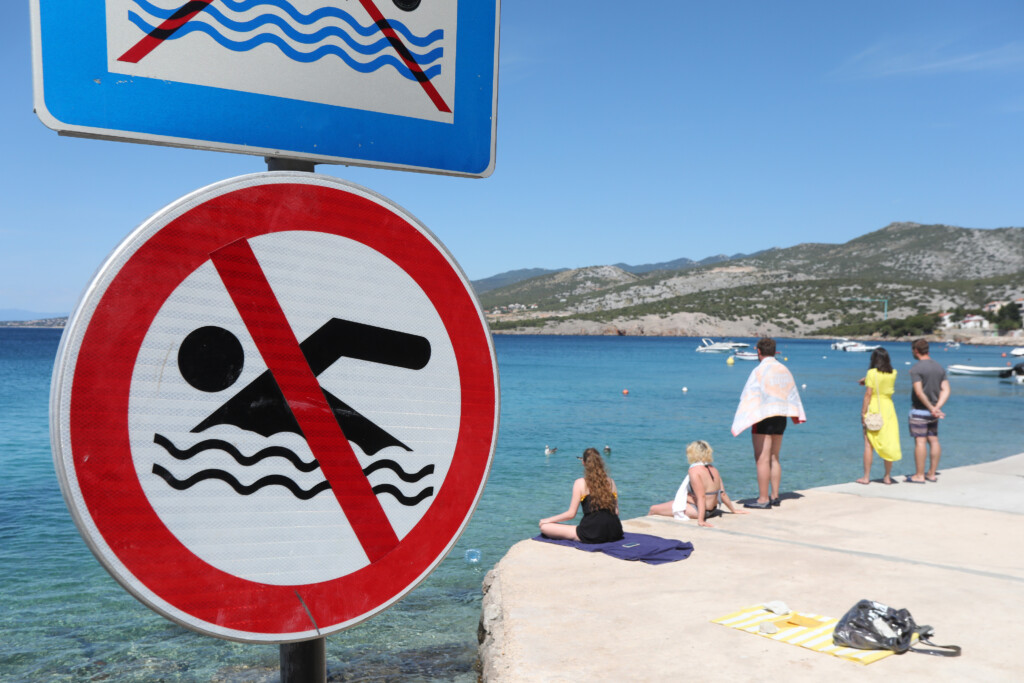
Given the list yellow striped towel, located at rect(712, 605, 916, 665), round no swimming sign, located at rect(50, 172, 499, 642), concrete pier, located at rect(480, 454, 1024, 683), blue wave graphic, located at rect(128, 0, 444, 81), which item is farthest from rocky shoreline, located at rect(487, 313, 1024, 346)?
round no swimming sign, located at rect(50, 172, 499, 642)

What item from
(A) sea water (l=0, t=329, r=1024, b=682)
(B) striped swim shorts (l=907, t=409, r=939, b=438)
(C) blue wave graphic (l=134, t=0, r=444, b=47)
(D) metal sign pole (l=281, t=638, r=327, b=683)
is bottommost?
(A) sea water (l=0, t=329, r=1024, b=682)

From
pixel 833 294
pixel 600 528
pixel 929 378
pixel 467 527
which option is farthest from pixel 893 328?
pixel 467 527

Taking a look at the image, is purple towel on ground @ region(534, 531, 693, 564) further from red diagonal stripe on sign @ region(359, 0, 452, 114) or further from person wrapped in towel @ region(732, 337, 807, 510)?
red diagonal stripe on sign @ region(359, 0, 452, 114)

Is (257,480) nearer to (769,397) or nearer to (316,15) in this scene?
(316,15)

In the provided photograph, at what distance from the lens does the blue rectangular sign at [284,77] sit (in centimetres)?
111

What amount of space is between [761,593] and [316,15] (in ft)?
18.9

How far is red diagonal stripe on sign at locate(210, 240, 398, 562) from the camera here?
1078 millimetres

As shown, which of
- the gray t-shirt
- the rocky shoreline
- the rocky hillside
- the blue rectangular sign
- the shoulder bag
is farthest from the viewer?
the rocky shoreline

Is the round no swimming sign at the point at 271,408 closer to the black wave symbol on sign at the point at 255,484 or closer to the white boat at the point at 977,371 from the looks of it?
the black wave symbol on sign at the point at 255,484

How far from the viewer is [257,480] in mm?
1097

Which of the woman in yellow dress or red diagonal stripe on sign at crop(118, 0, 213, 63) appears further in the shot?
the woman in yellow dress

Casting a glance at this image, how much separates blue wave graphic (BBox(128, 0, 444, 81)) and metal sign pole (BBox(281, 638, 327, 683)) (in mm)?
1009

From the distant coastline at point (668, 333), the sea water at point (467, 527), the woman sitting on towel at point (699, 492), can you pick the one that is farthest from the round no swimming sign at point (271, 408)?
the distant coastline at point (668, 333)

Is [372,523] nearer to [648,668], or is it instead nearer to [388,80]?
[388,80]
